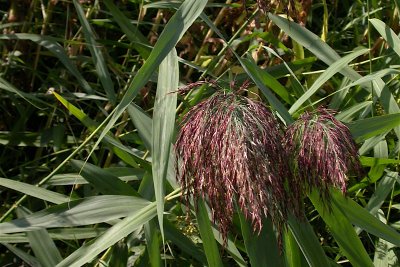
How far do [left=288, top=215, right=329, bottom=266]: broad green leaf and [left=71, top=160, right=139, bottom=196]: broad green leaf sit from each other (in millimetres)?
351

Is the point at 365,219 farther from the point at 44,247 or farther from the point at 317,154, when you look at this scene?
the point at 44,247

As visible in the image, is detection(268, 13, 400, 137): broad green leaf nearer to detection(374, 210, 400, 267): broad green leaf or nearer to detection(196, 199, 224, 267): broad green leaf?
detection(374, 210, 400, 267): broad green leaf

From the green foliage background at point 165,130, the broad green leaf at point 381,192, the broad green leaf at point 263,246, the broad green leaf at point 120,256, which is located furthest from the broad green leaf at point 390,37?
the broad green leaf at point 120,256

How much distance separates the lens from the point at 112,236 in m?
1.21

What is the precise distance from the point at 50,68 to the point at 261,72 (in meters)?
0.83

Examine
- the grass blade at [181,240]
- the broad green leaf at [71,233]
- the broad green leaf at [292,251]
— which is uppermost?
the broad green leaf at [292,251]

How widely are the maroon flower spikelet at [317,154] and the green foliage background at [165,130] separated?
6.0 inches

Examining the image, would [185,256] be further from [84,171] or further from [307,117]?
[307,117]

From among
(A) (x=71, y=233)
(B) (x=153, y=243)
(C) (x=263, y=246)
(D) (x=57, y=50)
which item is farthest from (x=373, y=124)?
(D) (x=57, y=50)

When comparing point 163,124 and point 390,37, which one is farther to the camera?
point 390,37

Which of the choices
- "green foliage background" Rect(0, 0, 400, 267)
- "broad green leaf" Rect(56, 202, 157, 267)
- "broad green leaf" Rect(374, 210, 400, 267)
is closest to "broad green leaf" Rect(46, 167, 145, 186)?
"green foliage background" Rect(0, 0, 400, 267)

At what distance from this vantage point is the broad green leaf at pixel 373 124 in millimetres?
1276

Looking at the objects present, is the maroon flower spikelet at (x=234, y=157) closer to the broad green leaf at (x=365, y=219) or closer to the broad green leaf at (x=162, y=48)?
the broad green leaf at (x=162, y=48)

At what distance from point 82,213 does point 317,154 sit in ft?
1.53
